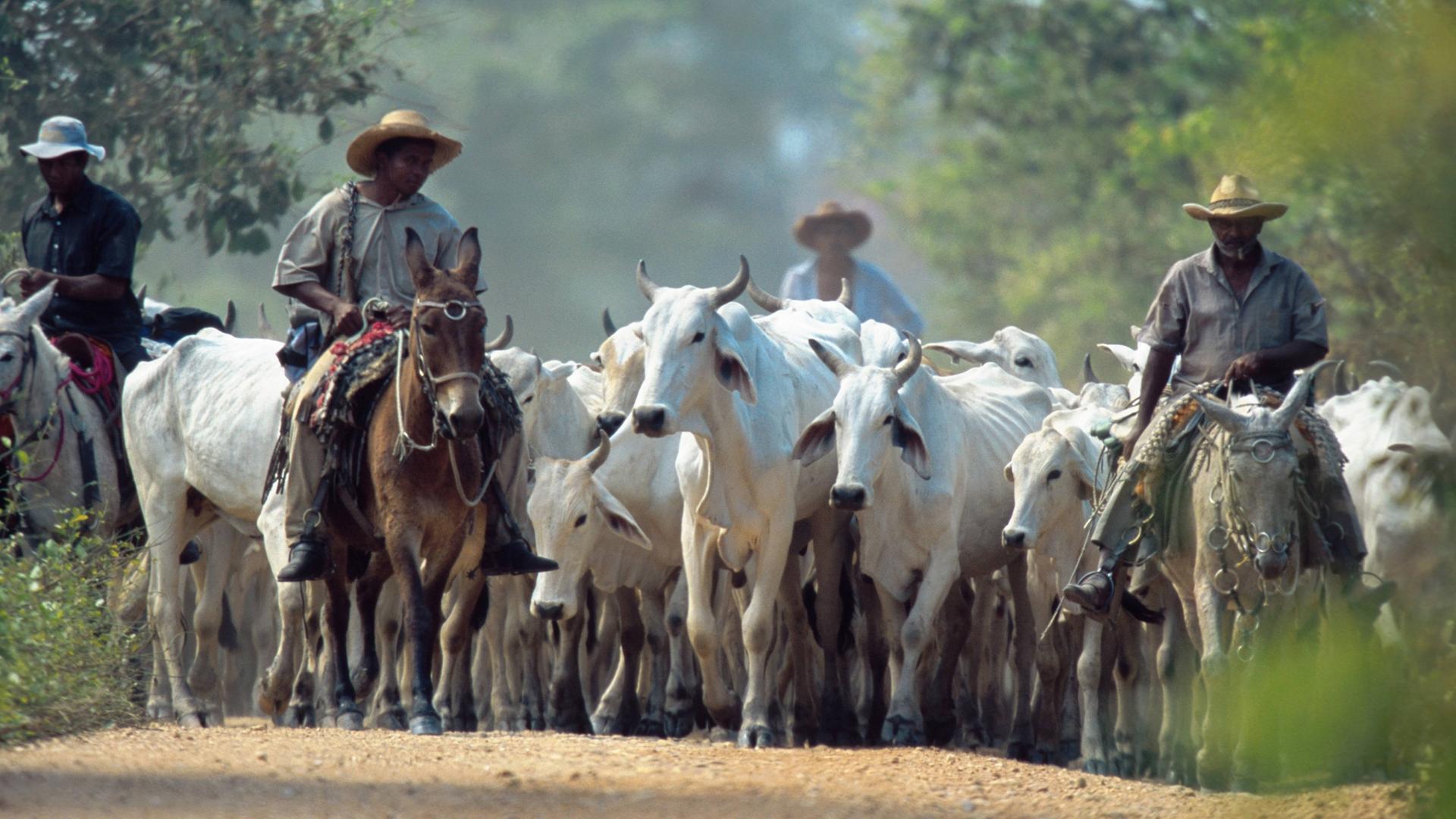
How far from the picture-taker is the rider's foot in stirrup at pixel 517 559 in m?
9.02

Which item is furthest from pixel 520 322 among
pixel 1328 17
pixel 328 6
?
pixel 1328 17

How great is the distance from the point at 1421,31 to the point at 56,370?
320 inches

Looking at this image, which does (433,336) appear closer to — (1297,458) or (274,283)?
(274,283)

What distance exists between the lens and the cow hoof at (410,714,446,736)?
8344mm

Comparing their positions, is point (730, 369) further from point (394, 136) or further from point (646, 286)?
point (394, 136)

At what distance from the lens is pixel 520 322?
38938mm

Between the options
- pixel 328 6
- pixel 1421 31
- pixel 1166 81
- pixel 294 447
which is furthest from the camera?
pixel 1166 81

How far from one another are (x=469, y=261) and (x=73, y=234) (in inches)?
111

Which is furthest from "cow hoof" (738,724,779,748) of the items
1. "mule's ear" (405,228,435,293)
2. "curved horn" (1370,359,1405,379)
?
"curved horn" (1370,359,1405,379)

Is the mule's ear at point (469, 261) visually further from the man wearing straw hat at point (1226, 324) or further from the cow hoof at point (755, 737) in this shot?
the man wearing straw hat at point (1226, 324)

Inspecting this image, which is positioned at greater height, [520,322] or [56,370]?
[520,322]

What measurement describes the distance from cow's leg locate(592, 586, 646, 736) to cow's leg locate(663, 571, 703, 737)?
25 centimetres

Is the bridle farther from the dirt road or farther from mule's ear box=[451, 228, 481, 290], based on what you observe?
the dirt road

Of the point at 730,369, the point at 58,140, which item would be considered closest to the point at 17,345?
the point at 58,140
